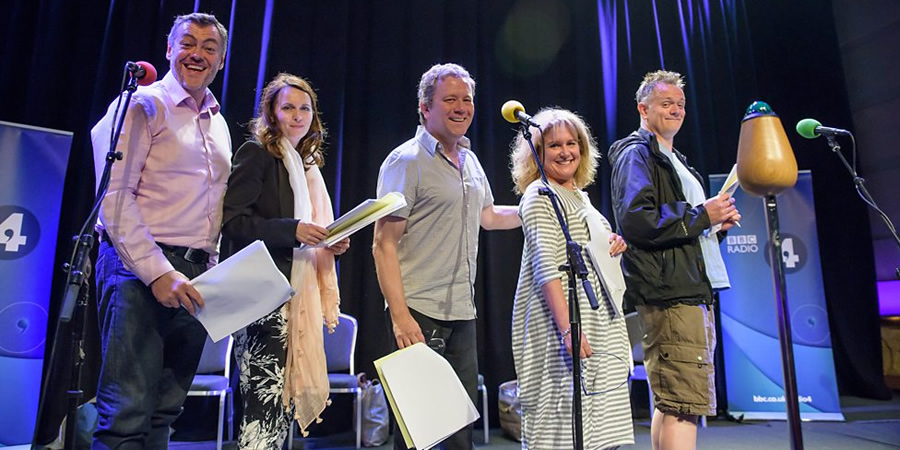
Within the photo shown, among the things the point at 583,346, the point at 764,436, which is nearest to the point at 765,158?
the point at 583,346

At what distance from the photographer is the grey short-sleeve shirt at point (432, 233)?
1.71 meters

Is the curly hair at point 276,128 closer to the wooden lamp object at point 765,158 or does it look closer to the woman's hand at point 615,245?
the woman's hand at point 615,245

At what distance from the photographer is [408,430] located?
1.46 m

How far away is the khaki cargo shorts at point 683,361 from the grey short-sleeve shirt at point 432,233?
0.63 meters

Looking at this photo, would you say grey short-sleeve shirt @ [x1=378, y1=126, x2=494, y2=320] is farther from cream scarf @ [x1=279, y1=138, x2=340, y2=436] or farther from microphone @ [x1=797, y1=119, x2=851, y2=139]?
microphone @ [x1=797, y1=119, x2=851, y2=139]

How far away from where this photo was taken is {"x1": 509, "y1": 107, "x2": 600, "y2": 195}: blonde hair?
188cm

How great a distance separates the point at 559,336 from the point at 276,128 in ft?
3.24

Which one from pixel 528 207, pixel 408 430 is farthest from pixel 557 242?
pixel 408 430

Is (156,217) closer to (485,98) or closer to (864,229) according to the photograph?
(485,98)

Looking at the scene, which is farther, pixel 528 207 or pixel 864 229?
pixel 864 229

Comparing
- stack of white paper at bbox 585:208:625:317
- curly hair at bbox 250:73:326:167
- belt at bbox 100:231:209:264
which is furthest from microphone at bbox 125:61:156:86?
stack of white paper at bbox 585:208:625:317

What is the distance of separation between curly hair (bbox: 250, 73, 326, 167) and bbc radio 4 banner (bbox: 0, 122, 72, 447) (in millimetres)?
2484

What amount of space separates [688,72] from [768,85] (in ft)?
3.27

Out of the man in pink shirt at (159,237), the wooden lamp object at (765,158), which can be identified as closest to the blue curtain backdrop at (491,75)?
the man in pink shirt at (159,237)
